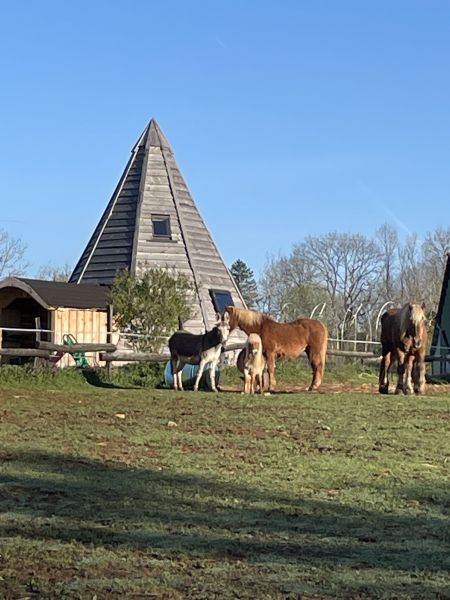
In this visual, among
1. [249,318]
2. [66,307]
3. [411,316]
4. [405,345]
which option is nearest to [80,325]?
[66,307]

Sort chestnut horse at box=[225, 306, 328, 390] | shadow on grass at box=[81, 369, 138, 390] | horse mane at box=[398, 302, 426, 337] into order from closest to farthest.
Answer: horse mane at box=[398, 302, 426, 337]
chestnut horse at box=[225, 306, 328, 390]
shadow on grass at box=[81, 369, 138, 390]

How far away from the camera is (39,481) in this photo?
6.58 m

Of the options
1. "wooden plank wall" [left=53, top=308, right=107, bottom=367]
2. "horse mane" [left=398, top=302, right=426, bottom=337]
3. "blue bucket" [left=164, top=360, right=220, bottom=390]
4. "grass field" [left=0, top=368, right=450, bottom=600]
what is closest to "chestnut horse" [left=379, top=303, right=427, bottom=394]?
"horse mane" [left=398, top=302, right=426, bottom=337]

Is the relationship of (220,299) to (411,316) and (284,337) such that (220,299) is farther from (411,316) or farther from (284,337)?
(411,316)

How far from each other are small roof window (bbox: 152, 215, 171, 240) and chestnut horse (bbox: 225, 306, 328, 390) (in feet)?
46.5

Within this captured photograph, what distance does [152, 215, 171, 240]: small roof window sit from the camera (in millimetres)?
31375

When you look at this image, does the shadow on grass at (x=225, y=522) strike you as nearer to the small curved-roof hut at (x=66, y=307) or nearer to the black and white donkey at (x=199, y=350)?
the black and white donkey at (x=199, y=350)

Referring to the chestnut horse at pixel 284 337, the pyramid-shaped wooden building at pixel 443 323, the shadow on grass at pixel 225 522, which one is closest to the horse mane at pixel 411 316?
the chestnut horse at pixel 284 337

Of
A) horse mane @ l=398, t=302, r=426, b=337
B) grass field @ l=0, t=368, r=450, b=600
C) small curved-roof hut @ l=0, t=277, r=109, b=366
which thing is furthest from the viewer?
small curved-roof hut @ l=0, t=277, r=109, b=366

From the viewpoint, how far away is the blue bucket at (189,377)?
18.6 m

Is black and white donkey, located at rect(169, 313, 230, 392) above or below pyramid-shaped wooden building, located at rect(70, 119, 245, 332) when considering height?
below

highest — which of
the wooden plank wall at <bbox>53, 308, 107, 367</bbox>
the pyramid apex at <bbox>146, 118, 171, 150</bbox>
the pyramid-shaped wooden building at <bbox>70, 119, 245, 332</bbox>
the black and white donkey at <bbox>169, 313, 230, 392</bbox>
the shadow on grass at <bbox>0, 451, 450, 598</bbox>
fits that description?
the pyramid apex at <bbox>146, 118, 171, 150</bbox>

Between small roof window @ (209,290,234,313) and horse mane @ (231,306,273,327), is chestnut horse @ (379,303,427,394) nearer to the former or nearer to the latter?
horse mane @ (231,306,273,327)

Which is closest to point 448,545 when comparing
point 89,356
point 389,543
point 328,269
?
point 389,543
